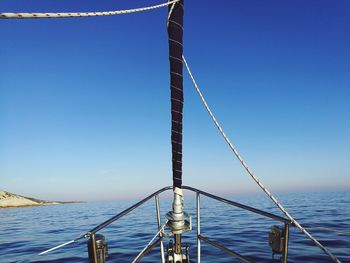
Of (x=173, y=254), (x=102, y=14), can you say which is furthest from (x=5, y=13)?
(x=173, y=254)

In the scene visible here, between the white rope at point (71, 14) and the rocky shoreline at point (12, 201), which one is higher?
the white rope at point (71, 14)

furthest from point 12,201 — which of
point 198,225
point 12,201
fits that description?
point 198,225

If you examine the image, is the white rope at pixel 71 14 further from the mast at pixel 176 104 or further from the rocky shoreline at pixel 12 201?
the rocky shoreline at pixel 12 201

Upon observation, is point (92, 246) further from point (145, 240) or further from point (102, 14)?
point (145, 240)

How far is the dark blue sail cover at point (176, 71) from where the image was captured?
3404 millimetres

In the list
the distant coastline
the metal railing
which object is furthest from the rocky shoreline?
the metal railing

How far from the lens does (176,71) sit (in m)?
3.44

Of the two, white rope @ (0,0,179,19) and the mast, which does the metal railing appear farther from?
white rope @ (0,0,179,19)

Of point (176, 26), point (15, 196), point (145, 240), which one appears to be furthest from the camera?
point (15, 196)

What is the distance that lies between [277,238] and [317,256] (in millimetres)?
7695

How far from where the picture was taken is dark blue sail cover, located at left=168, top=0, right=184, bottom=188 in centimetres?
340

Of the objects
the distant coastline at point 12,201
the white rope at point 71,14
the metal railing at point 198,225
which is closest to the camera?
the white rope at point 71,14

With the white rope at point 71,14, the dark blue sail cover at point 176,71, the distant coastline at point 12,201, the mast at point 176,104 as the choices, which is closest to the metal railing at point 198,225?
the mast at point 176,104

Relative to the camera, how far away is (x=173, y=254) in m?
4.27
